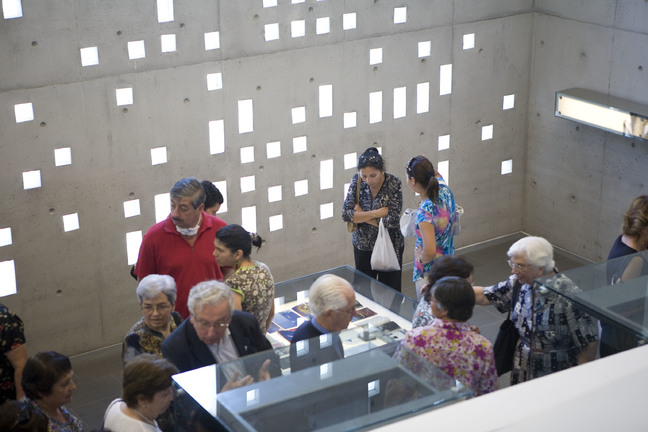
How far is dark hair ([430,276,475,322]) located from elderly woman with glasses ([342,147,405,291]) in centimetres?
255

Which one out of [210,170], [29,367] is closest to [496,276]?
[210,170]

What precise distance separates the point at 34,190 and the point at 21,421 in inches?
159

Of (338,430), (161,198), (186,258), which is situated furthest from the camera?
(161,198)

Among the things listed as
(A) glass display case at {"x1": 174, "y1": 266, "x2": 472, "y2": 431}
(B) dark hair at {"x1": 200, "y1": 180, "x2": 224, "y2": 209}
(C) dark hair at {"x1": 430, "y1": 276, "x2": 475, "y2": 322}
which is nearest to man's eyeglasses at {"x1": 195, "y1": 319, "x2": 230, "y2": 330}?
(A) glass display case at {"x1": 174, "y1": 266, "x2": 472, "y2": 431}

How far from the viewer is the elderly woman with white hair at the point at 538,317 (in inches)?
181

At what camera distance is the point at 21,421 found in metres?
4.00

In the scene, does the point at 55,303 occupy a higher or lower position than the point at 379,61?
lower

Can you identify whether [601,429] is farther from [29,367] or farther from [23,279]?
[23,279]

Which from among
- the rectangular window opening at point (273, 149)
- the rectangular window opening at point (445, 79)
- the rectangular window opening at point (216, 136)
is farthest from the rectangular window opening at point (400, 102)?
Result: the rectangular window opening at point (216, 136)

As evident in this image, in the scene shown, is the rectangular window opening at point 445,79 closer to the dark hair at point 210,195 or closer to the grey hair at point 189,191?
the dark hair at point 210,195

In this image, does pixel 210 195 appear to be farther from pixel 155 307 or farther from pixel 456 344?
pixel 456 344

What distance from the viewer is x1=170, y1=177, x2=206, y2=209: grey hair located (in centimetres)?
630

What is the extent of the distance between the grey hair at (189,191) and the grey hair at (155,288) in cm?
101

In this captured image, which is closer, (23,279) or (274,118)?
(23,279)
